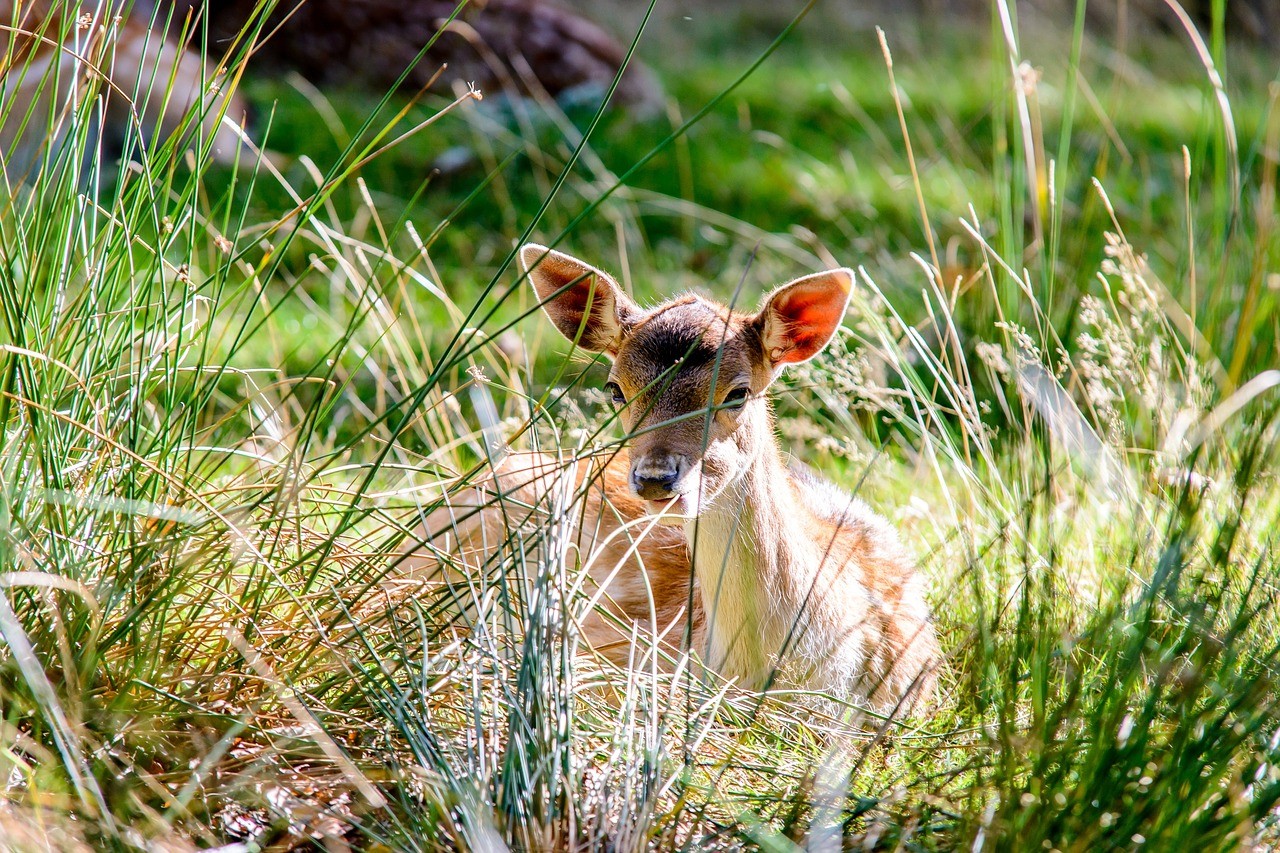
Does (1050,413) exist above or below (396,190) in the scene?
above

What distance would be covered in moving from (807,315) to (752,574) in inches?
27.6

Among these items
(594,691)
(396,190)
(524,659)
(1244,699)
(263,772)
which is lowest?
(396,190)

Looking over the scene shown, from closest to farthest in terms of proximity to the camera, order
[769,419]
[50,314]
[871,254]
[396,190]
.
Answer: [50,314] < [769,419] < [871,254] < [396,190]

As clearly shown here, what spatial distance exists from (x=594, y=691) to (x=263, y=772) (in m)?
0.90

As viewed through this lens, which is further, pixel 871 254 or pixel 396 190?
pixel 396 190

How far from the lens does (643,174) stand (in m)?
7.45

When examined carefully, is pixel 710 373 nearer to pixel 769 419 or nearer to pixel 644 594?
pixel 769 419

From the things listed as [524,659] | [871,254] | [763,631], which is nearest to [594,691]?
[763,631]

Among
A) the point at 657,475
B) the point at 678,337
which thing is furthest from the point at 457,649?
the point at 678,337

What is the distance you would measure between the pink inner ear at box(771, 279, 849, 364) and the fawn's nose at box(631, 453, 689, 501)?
1.84 feet

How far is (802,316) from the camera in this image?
132 inches

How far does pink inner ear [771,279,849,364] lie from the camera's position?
10.6 ft

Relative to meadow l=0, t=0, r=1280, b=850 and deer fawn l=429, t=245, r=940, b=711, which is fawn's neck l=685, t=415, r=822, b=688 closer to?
deer fawn l=429, t=245, r=940, b=711

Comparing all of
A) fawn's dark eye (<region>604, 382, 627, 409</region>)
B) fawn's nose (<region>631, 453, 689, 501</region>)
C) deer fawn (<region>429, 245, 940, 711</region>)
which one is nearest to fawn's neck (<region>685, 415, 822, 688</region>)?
deer fawn (<region>429, 245, 940, 711</region>)
